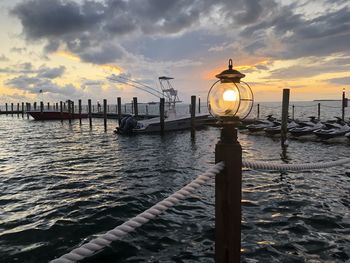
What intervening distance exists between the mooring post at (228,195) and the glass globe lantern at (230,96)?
0.14 m

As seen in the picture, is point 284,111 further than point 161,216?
Yes

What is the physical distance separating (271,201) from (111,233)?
6238 millimetres

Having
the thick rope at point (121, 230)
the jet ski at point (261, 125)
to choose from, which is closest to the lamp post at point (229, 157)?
the thick rope at point (121, 230)

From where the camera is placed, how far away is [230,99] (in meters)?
2.54

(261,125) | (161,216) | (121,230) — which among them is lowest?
(161,216)

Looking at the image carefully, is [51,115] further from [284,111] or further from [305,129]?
[305,129]

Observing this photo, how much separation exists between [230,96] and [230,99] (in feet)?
0.09

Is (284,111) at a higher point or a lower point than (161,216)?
higher

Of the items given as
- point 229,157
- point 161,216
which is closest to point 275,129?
point 161,216

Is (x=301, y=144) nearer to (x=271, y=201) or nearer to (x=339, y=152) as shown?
(x=339, y=152)

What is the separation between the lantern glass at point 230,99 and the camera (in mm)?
2543

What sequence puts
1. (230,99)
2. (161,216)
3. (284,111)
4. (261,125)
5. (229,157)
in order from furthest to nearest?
1. (261,125)
2. (284,111)
3. (161,216)
4. (230,99)
5. (229,157)

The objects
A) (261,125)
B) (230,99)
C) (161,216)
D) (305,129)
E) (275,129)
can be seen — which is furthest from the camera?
(261,125)

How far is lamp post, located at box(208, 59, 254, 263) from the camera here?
2.44 m
